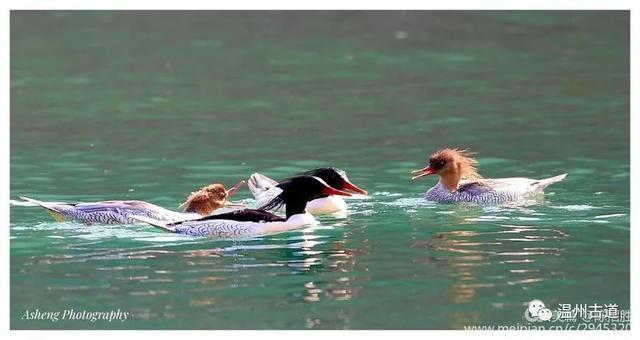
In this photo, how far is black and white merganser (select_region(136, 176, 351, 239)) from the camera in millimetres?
13492

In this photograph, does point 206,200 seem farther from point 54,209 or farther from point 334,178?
point 54,209

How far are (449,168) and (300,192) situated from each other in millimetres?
2590

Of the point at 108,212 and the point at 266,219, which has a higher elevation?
the point at 108,212

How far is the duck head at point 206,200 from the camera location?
48.0ft

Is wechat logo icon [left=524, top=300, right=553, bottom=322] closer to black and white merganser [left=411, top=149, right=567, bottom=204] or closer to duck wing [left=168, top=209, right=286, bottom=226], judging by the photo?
duck wing [left=168, top=209, right=286, bottom=226]

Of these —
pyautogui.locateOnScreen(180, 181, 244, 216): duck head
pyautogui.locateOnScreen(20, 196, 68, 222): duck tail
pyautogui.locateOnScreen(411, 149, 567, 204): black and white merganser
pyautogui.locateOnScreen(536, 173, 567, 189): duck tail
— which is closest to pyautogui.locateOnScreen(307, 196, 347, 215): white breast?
pyautogui.locateOnScreen(180, 181, 244, 216): duck head

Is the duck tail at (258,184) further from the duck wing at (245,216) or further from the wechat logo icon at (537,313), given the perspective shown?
→ the wechat logo icon at (537,313)

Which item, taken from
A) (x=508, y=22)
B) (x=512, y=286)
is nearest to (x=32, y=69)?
(x=508, y=22)

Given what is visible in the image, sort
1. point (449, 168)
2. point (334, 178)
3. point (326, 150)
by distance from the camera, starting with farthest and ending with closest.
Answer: point (326, 150) → point (449, 168) → point (334, 178)

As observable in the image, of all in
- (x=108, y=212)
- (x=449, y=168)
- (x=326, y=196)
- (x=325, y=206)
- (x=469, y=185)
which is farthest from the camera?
(x=449, y=168)

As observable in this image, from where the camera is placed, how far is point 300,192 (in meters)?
14.2

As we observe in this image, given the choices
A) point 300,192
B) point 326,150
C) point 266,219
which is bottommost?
point 266,219

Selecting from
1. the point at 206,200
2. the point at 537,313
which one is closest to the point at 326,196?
the point at 206,200

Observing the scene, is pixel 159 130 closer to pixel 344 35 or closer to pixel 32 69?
pixel 32 69
